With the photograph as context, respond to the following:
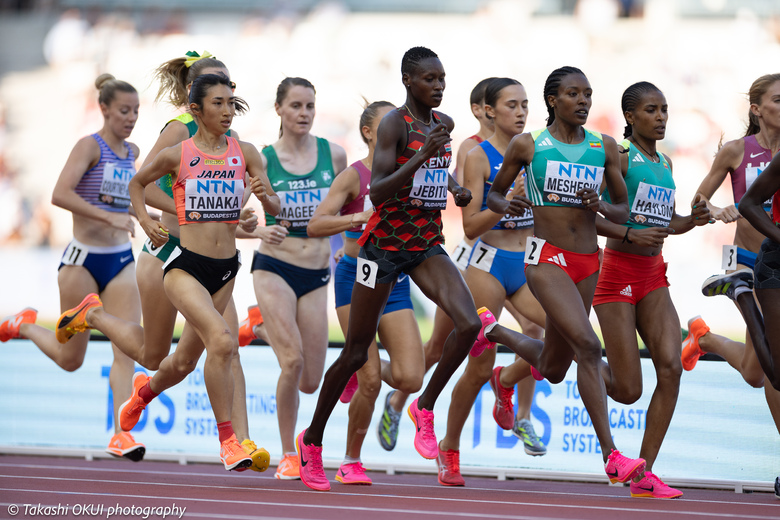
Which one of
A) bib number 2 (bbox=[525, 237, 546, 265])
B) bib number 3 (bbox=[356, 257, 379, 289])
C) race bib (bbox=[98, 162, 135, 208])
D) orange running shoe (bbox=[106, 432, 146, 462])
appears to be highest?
race bib (bbox=[98, 162, 135, 208])

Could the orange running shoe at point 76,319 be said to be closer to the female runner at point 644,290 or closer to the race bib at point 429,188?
the race bib at point 429,188

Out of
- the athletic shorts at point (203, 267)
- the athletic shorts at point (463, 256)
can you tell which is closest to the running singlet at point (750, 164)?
the athletic shorts at point (463, 256)

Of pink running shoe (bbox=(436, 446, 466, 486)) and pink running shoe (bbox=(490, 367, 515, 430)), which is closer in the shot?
pink running shoe (bbox=(436, 446, 466, 486))

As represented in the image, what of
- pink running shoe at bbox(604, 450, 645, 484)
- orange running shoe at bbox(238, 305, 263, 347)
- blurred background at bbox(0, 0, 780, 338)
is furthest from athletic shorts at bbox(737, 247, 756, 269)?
blurred background at bbox(0, 0, 780, 338)

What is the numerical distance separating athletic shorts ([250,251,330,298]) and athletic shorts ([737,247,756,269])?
2.68 m

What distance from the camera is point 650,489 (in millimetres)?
5332

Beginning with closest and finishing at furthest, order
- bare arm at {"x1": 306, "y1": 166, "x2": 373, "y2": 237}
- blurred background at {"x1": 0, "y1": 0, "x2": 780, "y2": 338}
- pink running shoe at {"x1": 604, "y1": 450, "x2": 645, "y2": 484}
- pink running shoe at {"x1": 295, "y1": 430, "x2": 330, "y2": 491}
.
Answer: pink running shoe at {"x1": 604, "y1": 450, "x2": 645, "y2": 484}, pink running shoe at {"x1": 295, "y1": 430, "x2": 330, "y2": 491}, bare arm at {"x1": 306, "y1": 166, "x2": 373, "y2": 237}, blurred background at {"x1": 0, "y1": 0, "x2": 780, "y2": 338}

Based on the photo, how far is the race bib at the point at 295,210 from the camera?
21.9 feet

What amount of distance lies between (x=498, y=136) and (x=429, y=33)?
7923 mm

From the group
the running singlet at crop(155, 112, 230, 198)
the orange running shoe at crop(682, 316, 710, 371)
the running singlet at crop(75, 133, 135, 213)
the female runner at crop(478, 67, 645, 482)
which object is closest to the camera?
the female runner at crop(478, 67, 645, 482)

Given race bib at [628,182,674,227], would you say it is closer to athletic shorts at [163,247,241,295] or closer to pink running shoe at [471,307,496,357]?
pink running shoe at [471,307,496,357]

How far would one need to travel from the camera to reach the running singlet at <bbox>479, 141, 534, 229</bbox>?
625 cm

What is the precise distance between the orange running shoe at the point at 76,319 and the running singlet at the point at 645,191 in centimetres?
355

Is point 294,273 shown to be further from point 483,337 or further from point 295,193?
point 483,337
